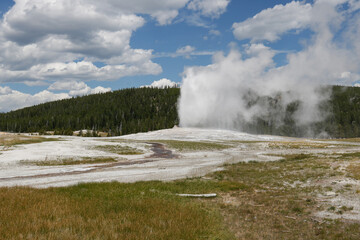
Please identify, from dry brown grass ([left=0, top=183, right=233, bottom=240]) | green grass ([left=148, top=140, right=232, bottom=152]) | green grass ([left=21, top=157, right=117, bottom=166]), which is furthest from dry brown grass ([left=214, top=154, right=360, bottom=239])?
green grass ([left=148, top=140, right=232, bottom=152])

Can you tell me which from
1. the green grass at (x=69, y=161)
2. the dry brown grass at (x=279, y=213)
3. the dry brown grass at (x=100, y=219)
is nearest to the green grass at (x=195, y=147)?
the green grass at (x=69, y=161)

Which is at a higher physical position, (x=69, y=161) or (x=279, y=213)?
(x=279, y=213)

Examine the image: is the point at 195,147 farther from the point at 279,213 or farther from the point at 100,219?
the point at 100,219

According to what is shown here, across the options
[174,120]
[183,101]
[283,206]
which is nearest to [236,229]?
[283,206]

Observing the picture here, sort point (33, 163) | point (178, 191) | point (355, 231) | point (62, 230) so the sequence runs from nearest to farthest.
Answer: point (62, 230) < point (355, 231) < point (178, 191) < point (33, 163)

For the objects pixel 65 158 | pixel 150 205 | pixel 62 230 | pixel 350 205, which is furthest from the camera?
pixel 65 158

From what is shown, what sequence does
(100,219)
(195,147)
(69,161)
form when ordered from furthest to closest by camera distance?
(195,147), (69,161), (100,219)

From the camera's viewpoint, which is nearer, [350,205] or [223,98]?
[350,205]

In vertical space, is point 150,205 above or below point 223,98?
below

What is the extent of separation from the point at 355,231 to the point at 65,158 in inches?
1675

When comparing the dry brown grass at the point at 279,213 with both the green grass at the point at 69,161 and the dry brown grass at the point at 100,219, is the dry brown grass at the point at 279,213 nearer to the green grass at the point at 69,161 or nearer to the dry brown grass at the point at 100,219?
the dry brown grass at the point at 100,219

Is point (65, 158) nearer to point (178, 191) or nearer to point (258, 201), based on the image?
point (178, 191)

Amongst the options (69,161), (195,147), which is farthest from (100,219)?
(195,147)

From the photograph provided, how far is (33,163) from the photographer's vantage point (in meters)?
38.2
